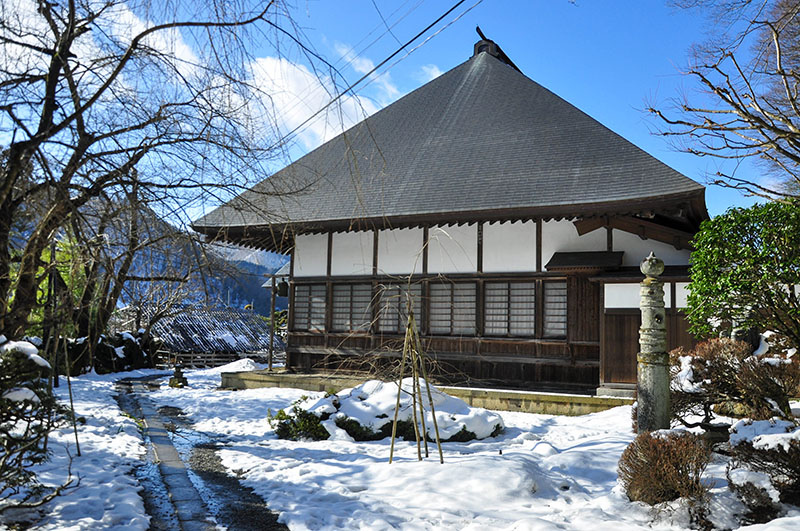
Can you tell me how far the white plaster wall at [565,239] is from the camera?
10578 mm

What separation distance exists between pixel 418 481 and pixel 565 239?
22.0ft

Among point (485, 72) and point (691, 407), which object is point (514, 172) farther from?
point (691, 407)

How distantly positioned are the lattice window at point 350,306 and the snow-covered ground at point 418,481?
4.30 metres

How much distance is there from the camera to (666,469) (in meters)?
4.29

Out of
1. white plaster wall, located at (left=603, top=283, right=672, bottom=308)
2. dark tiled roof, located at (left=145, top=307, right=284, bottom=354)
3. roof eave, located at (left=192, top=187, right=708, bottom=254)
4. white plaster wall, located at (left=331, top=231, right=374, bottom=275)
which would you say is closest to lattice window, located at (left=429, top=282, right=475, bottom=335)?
roof eave, located at (left=192, top=187, right=708, bottom=254)

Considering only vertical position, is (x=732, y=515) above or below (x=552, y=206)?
below

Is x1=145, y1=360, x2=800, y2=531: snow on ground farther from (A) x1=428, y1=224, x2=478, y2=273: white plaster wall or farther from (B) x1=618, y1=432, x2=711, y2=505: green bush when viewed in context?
(A) x1=428, y1=224, x2=478, y2=273: white plaster wall

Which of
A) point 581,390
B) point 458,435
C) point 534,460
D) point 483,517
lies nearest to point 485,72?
point 581,390

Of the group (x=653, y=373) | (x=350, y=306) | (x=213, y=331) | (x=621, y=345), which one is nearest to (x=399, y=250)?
(x=350, y=306)

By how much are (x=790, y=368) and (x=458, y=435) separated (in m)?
4.00

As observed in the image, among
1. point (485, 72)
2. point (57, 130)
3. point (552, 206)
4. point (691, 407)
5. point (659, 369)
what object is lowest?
point (691, 407)

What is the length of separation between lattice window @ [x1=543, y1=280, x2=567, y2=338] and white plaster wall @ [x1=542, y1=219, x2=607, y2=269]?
469 millimetres

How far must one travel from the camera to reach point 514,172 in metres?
11.5

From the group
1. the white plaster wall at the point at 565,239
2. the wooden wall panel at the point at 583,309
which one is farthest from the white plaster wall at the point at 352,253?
the wooden wall panel at the point at 583,309
